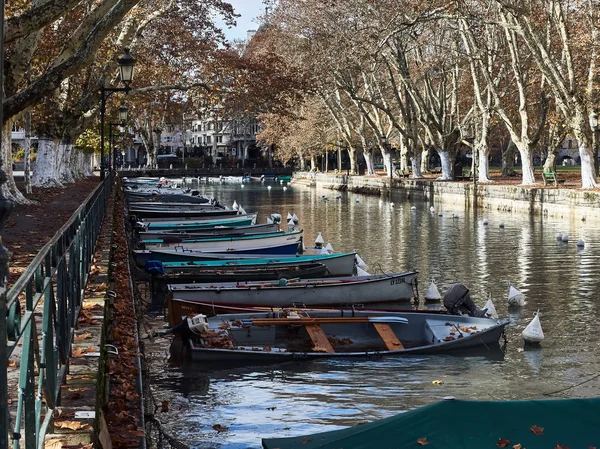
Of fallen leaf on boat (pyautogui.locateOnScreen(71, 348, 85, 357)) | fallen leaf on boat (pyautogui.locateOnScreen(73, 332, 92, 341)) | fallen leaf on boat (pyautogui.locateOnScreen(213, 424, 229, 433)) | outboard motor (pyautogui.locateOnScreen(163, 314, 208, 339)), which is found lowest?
fallen leaf on boat (pyautogui.locateOnScreen(213, 424, 229, 433))

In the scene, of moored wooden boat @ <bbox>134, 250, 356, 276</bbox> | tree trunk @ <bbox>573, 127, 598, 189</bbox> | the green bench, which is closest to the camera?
moored wooden boat @ <bbox>134, 250, 356, 276</bbox>

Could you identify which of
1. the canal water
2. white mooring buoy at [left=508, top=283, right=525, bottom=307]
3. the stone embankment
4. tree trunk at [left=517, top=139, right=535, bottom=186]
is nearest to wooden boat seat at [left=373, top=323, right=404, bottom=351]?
the canal water

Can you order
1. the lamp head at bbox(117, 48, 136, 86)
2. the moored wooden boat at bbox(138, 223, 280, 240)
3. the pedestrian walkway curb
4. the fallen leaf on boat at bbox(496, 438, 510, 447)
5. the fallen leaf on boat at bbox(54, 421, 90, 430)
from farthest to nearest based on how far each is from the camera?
the moored wooden boat at bbox(138, 223, 280, 240) → the lamp head at bbox(117, 48, 136, 86) → the fallen leaf on boat at bbox(496, 438, 510, 447) → the fallen leaf on boat at bbox(54, 421, 90, 430) → the pedestrian walkway curb

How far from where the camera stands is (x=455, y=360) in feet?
47.8

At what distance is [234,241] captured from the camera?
86.2 ft

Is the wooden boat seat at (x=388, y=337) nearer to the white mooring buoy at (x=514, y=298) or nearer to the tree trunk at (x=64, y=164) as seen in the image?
the white mooring buoy at (x=514, y=298)

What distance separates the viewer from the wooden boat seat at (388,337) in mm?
14570

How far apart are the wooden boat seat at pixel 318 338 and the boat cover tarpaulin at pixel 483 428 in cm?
756

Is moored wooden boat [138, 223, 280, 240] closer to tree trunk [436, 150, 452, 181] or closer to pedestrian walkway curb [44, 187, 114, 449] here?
pedestrian walkway curb [44, 187, 114, 449]

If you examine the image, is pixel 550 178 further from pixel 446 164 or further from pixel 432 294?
pixel 432 294

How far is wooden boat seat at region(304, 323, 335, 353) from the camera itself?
14.6m

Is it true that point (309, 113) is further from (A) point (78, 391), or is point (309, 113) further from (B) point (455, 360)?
(A) point (78, 391)

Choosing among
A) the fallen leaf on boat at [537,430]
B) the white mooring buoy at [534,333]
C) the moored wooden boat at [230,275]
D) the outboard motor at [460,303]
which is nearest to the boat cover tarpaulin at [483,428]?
the fallen leaf on boat at [537,430]

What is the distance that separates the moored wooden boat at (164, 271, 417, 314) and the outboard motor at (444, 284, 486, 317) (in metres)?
2.54
